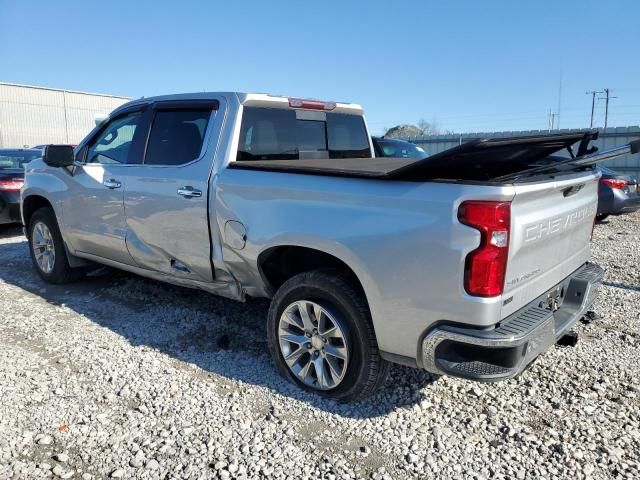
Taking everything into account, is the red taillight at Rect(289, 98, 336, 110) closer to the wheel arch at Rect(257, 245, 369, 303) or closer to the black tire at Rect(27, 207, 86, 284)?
the wheel arch at Rect(257, 245, 369, 303)

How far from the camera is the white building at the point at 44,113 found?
35281 millimetres

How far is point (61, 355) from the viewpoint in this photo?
3916mm

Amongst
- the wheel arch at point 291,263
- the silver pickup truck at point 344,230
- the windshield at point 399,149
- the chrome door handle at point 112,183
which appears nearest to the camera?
the silver pickup truck at point 344,230

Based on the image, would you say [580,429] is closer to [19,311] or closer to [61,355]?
[61,355]

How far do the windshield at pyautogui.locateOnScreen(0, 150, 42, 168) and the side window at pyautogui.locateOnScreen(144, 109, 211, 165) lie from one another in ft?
21.9

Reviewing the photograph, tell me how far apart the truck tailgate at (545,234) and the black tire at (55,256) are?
4737 millimetres

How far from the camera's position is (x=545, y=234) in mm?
2832

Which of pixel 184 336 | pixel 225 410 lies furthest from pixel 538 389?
pixel 184 336

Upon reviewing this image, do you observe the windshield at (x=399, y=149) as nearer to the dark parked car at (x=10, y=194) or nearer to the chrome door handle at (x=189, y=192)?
the dark parked car at (x=10, y=194)

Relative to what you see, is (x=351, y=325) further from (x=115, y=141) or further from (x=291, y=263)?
(x=115, y=141)

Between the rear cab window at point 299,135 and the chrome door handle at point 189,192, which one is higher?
the rear cab window at point 299,135

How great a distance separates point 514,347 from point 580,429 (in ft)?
2.81

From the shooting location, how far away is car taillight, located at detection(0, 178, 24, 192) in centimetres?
832

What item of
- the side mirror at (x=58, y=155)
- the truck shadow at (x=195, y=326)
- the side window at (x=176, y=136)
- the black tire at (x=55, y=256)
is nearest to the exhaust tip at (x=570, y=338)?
the truck shadow at (x=195, y=326)
